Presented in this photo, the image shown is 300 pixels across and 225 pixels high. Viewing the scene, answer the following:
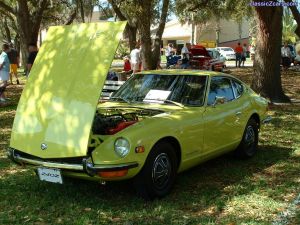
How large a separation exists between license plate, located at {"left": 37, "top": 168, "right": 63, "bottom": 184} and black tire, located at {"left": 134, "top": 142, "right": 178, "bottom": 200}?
0.84 metres

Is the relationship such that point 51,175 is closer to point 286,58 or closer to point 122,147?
point 122,147

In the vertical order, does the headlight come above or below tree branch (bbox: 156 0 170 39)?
below

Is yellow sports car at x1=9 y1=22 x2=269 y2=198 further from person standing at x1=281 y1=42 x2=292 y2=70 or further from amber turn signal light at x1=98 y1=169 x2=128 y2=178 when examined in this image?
person standing at x1=281 y1=42 x2=292 y2=70

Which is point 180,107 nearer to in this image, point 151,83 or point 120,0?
point 151,83

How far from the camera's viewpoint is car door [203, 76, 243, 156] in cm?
593

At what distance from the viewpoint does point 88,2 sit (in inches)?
1064

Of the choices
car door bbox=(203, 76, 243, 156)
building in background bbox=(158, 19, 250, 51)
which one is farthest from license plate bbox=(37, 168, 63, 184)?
building in background bbox=(158, 19, 250, 51)

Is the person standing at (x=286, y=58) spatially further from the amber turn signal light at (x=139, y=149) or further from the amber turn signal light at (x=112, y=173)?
the amber turn signal light at (x=112, y=173)

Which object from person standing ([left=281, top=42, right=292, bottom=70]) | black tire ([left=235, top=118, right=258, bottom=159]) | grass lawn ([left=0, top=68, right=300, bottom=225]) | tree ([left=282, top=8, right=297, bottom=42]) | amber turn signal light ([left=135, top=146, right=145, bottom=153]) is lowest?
grass lawn ([left=0, top=68, right=300, bottom=225])

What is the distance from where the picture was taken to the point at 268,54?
12.3 m

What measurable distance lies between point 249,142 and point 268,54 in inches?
231

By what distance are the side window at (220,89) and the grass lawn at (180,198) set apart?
3.38 ft

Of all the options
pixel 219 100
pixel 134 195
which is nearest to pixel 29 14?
pixel 219 100

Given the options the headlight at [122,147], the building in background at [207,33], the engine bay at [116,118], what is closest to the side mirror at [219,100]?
the engine bay at [116,118]
